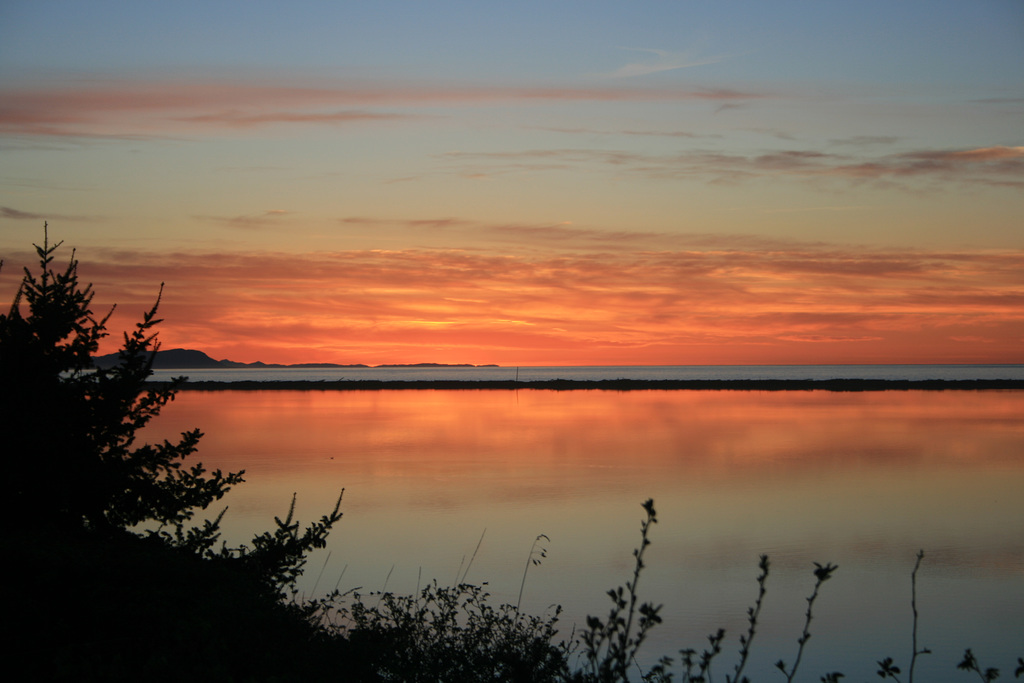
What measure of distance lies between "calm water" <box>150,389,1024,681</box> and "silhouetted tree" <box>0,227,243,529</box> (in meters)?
5.23

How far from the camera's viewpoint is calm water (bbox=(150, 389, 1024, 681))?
11758mm

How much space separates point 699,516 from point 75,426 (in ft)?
48.0

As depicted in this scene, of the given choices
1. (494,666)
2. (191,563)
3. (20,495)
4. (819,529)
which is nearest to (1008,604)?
(819,529)

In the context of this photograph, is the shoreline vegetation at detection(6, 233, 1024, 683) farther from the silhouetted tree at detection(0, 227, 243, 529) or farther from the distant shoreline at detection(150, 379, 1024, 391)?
the distant shoreline at detection(150, 379, 1024, 391)

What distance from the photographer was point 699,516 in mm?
19062

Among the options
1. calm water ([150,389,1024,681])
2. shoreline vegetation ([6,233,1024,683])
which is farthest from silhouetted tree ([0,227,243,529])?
calm water ([150,389,1024,681])

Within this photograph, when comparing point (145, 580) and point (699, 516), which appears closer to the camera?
point (145, 580)

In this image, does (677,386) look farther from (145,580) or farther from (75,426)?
(145,580)

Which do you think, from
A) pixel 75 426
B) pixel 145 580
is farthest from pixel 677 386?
pixel 145 580

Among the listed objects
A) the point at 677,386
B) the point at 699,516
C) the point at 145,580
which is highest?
the point at 677,386

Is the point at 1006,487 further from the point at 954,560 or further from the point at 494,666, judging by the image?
the point at 494,666

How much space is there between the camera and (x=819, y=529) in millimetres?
17641

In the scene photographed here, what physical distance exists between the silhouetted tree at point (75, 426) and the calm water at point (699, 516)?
523 centimetres

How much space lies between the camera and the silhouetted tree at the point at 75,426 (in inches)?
265
